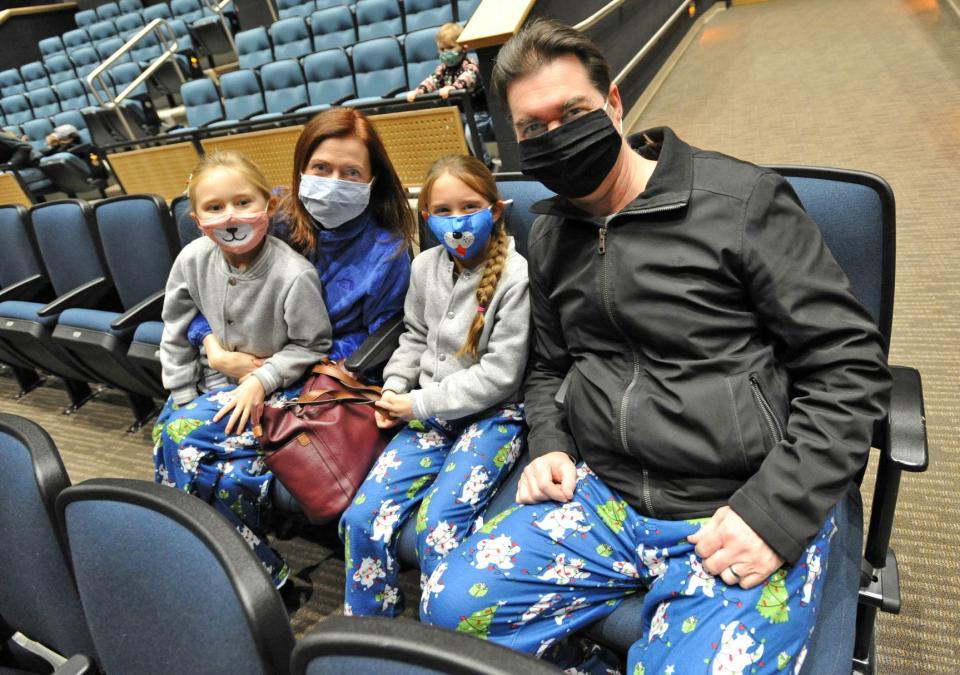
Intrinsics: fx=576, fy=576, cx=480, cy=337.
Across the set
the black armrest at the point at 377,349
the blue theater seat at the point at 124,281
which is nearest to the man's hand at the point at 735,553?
the black armrest at the point at 377,349

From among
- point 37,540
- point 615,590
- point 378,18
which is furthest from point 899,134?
point 378,18

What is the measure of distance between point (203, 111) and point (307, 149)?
533 cm

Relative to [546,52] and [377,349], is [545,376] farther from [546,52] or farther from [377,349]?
[546,52]

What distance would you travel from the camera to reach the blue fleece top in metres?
1.61

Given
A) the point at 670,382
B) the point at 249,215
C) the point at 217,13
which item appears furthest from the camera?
the point at 217,13

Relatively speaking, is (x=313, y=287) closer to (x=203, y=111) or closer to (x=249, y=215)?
(x=249, y=215)

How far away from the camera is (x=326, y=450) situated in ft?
4.50

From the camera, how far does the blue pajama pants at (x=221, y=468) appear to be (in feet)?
4.95

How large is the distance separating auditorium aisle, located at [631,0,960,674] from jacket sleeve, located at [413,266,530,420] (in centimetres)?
97

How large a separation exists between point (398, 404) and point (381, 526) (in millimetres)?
290

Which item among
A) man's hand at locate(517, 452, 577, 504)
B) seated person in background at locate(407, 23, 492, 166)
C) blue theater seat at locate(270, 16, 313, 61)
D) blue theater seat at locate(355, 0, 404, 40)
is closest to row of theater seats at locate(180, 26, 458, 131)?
seated person in background at locate(407, 23, 492, 166)

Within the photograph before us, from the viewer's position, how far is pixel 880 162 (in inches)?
121

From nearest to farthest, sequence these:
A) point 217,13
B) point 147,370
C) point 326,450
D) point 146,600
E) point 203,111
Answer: point 146,600, point 326,450, point 147,370, point 203,111, point 217,13

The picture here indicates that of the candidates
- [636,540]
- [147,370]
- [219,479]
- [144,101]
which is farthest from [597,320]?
[144,101]
